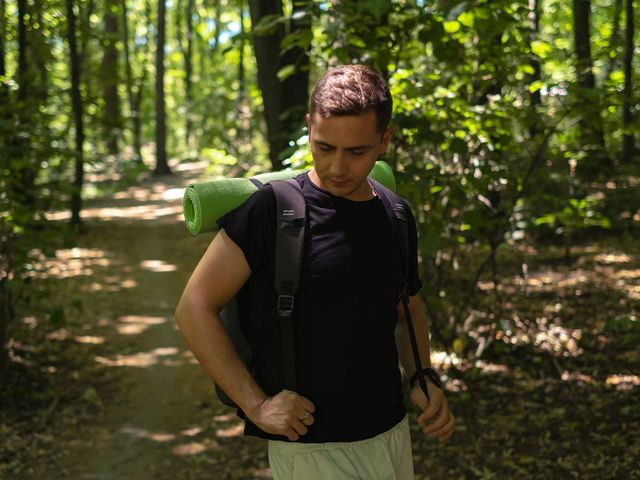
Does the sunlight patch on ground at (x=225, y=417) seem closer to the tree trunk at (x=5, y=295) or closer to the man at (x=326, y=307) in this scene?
the tree trunk at (x=5, y=295)

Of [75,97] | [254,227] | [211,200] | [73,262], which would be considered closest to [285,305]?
[254,227]

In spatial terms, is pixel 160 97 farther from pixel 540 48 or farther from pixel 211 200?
pixel 211 200

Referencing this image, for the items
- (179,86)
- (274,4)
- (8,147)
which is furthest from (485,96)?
(179,86)

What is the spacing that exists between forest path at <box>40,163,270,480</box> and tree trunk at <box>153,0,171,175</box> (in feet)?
27.0

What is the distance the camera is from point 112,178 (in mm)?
21219

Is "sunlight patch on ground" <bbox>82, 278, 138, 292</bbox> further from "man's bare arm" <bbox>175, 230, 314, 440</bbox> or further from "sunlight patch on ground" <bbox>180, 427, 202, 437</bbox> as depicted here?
"man's bare arm" <bbox>175, 230, 314, 440</bbox>

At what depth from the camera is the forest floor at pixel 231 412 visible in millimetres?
4883

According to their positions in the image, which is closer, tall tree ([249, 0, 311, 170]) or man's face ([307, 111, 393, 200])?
man's face ([307, 111, 393, 200])

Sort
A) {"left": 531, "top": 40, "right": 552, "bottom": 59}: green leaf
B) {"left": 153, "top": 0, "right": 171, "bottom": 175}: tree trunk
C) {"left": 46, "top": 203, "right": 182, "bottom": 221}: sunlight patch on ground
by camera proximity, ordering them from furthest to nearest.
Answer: {"left": 153, "top": 0, "right": 171, "bottom": 175}: tree trunk, {"left": 46, "top": 203, "right": 182, "bottom": 221}: sunlight patch on ground, {"left": 531, "top": 40, "right": 552, "bottom": 59}: green leaf

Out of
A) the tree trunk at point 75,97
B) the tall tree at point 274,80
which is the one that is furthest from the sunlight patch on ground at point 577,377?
the tree trunk at point 75,97

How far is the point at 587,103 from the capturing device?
196 inches

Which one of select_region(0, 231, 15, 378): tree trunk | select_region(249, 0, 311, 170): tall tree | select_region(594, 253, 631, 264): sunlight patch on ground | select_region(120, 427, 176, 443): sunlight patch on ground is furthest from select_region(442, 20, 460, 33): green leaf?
select_region(594, 253, 631, 264): sunlight patch on ground

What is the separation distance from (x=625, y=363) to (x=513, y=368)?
0.87m

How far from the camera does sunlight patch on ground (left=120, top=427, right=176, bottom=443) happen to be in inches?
218
